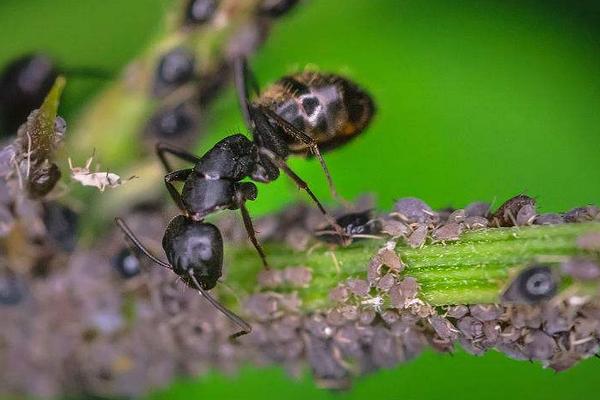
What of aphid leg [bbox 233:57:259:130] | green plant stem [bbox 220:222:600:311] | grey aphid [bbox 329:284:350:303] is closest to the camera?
green plant stem [bbox 220:222:600:311]

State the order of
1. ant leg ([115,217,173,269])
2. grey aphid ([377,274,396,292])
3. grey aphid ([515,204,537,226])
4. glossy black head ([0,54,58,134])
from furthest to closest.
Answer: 1. glossy black head ([0,54,58,134])
2. ant leg ([115,217,173,269])
3. grey aphid ([377,274,396,292])
4. grey aphid ([515,204,537,226])

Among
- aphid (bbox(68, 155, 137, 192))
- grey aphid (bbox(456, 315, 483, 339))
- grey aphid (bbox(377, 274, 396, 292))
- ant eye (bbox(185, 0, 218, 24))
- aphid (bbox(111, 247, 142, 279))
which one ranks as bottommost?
grey aphid (bbox(456, 315, 483, 339))

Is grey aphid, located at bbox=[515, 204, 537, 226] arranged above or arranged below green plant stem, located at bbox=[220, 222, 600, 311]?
above

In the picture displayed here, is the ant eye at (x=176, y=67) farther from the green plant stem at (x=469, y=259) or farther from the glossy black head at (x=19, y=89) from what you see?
the green plant stem at (x=469, y=259)

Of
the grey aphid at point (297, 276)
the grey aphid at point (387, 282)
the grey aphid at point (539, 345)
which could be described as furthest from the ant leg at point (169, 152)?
the grey aphid at point (539, 345)

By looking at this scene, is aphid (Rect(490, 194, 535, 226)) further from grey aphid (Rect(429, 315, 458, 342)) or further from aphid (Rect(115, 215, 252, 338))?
aphid (Rect(115, 215, 252, 338))

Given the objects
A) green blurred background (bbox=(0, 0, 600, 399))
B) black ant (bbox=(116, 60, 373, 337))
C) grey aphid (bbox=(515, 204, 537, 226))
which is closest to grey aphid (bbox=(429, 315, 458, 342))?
grey aphid (bbox=(515, 204, 537, 226))

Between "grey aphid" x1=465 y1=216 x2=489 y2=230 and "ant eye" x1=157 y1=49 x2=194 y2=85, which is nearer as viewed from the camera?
"grey aphid" x1=465 y1=216 x2=489 y2=230

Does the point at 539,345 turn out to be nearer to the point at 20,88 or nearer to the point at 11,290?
the point at 11,290
